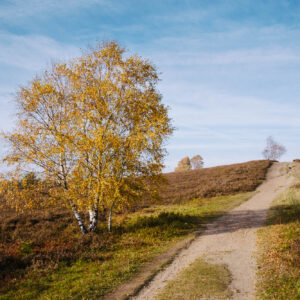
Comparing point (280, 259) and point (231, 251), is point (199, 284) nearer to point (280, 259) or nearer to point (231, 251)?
point (280, 259)

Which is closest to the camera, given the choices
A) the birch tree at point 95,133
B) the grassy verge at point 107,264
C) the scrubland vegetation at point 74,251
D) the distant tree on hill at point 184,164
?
the grassy verge at point 107,264

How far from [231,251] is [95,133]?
989 cm

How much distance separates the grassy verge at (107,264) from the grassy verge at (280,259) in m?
4.87

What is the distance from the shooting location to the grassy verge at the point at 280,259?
26.1 feet

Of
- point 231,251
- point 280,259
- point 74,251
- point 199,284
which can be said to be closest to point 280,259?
point 280,259

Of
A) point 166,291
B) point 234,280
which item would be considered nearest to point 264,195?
point 234,280

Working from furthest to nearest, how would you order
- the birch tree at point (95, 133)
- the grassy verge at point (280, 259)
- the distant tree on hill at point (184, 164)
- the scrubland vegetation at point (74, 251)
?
the distant tree on hill at point (184, 164), the birch tree at point (95, 133), the scrubland vegetation at point (74, 251), the grassy verge at point (280, 259)

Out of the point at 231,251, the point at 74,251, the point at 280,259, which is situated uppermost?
the point at 74,251

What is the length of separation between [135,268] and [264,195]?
23.2 metres

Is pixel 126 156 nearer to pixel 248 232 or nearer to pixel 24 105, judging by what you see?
pixel 24 105

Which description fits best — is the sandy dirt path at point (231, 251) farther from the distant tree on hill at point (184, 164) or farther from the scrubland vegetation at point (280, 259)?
the distant tree on hill at point (184, 164)

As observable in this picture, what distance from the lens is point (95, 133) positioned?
1448 centimetres

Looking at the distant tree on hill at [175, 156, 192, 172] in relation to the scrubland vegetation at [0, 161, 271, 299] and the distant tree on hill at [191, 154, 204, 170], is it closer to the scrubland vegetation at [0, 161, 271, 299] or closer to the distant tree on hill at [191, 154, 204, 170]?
the distant tree on hill at [191, 154, 204, 170]

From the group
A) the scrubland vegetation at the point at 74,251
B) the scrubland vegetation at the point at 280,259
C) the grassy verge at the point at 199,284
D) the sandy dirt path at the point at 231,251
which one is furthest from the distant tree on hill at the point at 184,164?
the grassy verge at the point at 199,284
